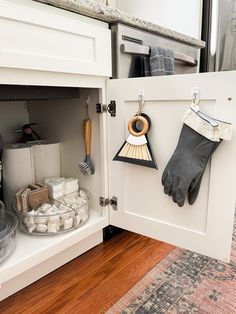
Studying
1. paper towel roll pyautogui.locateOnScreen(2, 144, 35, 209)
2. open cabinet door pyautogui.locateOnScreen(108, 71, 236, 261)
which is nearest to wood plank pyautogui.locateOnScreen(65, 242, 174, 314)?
open cabinet door pyautogui.locateOnScreen(108, 71, 236, 261)

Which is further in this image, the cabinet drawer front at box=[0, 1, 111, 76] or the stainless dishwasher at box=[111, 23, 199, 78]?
the stainless dishwasher at box=[111, 23, 199, 78]

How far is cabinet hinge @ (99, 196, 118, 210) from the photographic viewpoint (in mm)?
1060

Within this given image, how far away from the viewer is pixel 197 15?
1.79 meters

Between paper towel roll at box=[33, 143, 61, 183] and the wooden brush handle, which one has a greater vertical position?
the wooden brush handle

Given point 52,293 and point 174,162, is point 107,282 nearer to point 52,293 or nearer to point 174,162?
point 52,293

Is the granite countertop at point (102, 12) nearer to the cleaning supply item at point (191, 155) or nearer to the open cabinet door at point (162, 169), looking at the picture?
the open cabinet door at point (162, 169)

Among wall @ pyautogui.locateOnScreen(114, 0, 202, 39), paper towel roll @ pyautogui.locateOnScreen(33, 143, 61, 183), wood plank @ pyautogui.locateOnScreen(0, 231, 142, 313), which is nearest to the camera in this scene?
wood plank @ pyautogui.locateOnScreen(0, 231, 142, 313)

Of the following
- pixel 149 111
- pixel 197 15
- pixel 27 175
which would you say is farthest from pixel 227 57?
pixel 27 175

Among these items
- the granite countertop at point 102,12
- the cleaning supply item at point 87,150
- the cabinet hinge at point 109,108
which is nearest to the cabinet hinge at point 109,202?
the cleaning supply item at point 87,150

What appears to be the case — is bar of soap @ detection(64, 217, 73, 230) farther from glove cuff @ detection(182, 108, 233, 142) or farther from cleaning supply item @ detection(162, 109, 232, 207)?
glove cuff @ detection(182, 108, 233, 142)

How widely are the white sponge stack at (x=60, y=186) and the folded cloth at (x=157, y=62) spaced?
1.95 ft

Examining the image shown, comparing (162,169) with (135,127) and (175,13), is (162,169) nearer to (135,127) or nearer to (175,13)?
(135,127)

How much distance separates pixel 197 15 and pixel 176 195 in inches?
61.0

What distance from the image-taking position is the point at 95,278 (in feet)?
3.41
